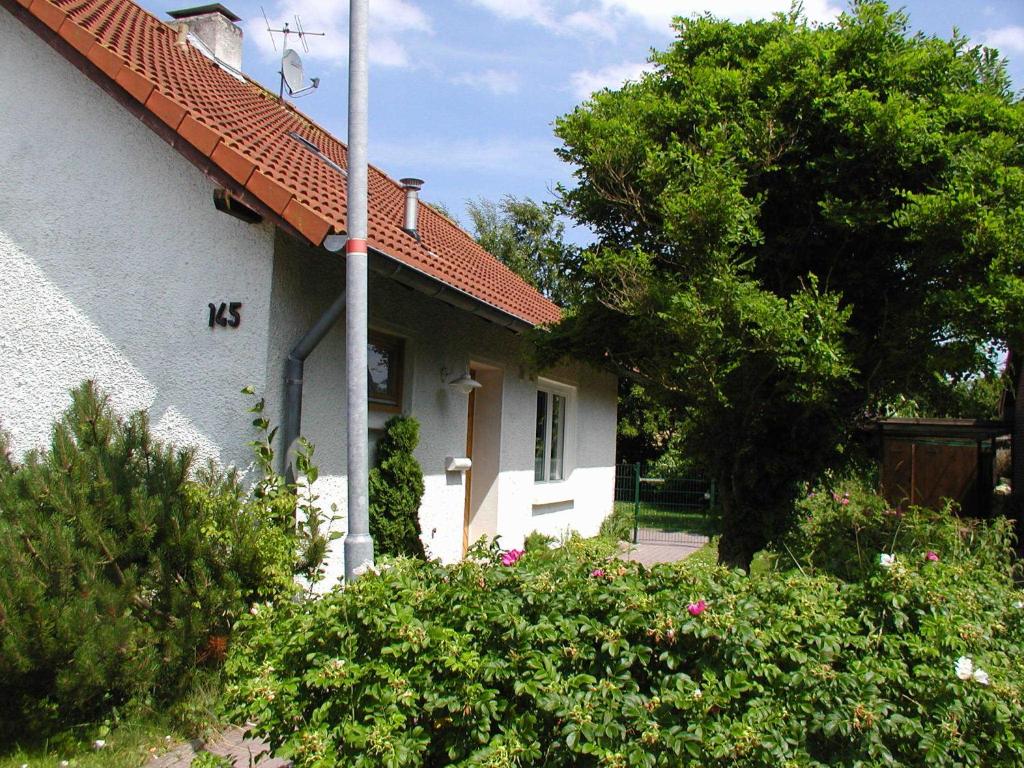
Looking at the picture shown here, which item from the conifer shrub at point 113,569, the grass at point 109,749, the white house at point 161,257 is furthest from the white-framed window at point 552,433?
Answer: the grass at point 109,749

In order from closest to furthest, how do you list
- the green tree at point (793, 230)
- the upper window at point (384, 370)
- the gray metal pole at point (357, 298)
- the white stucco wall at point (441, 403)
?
the gray metal pole at point (357, 298)
the green tree at point (793, 230)
the white stucco wall at point (441, 403)
the upper window at point (384, 370)

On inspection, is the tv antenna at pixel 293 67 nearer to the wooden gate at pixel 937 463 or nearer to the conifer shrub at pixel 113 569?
the conifer shrub at pixel 113 569

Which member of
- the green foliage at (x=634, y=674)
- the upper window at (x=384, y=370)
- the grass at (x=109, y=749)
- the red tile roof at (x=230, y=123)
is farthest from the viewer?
the upper window at (x=384, y=370)

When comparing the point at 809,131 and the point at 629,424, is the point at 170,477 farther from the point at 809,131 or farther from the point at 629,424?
the point at 629,424

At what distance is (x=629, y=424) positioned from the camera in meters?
22.5

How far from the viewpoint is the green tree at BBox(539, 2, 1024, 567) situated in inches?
201

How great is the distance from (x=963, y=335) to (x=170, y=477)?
4.88 metres

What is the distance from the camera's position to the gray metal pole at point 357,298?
4367mm

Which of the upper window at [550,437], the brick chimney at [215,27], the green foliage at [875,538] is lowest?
the green foliage at [875,538]

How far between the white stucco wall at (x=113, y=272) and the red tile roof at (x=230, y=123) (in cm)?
35

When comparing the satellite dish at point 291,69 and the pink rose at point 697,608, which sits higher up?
the satellite dish at point 291,69

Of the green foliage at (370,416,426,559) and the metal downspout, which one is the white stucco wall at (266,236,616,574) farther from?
the green foliage at (370,416,426,559)

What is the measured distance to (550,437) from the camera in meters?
11.9

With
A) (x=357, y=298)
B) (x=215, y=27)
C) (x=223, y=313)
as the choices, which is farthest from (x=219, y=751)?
(x=215, y=27)
